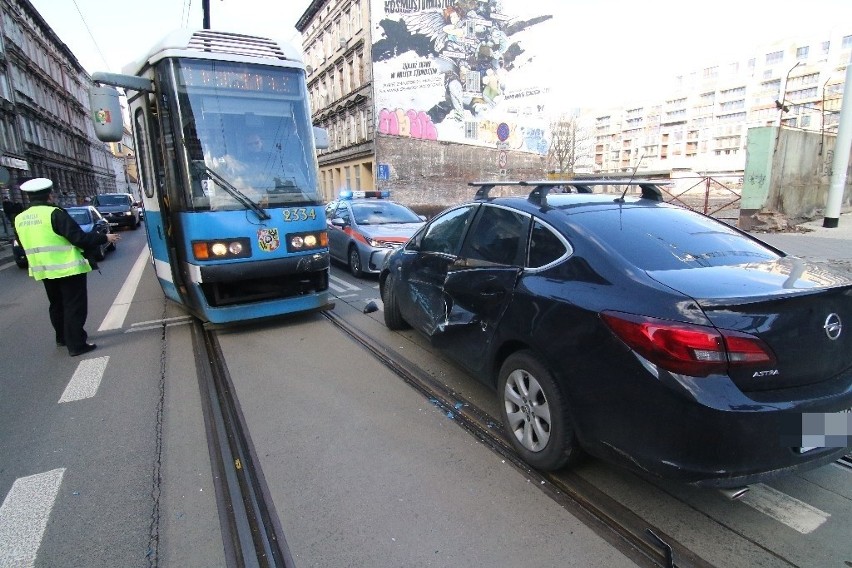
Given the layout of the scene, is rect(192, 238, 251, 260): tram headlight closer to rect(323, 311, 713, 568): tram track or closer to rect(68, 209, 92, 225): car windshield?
rect(323, 311, 713, 568): tram track

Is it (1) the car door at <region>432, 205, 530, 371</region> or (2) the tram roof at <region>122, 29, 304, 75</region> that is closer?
(1) the car door at <region>432, 205, 530, 371</region>

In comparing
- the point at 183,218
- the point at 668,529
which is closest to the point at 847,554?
the point at 668,529

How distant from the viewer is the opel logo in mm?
2342

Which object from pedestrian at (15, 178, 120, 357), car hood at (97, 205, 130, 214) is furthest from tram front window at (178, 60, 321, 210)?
car hood at (97, 205, 130, 214)

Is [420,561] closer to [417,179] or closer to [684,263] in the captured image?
[684,263]

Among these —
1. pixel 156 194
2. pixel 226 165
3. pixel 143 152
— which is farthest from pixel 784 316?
pixel 143 152

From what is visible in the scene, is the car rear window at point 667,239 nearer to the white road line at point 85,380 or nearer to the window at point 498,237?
the window at point 498,237

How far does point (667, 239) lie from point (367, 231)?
22.3 feet

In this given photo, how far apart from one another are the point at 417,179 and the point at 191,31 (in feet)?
95.3

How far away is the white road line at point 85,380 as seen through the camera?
4266 mm

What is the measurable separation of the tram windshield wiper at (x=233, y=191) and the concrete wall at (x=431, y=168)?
91.6 feet

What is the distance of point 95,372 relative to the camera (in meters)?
4.79

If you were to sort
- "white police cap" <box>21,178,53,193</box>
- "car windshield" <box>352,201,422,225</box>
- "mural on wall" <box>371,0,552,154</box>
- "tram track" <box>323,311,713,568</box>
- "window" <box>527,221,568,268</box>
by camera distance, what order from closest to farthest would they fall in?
"tram track" <box>323,311,713,568</box>
"window" <box>527,221,568,268</box>
"white police cap" <box>21,178,53,193</box>
"car windshield" <box>352,201,422,225</box>
"mural on wall" <box>371,0,552,154</box>

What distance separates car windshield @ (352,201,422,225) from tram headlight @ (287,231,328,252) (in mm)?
3821
